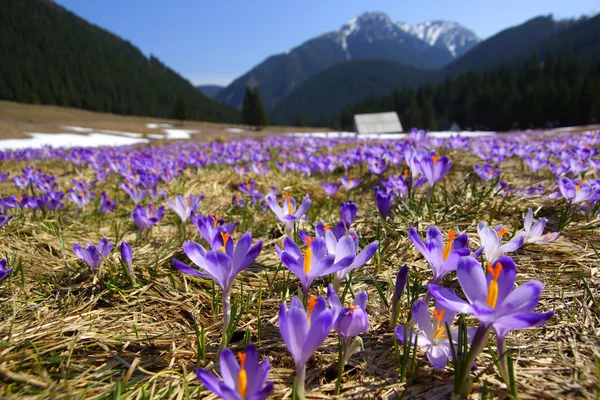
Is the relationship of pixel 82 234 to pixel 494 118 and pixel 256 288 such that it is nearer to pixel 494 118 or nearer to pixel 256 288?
pixel 256 288

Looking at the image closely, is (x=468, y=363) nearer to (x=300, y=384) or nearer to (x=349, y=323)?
(x=349, y=323)

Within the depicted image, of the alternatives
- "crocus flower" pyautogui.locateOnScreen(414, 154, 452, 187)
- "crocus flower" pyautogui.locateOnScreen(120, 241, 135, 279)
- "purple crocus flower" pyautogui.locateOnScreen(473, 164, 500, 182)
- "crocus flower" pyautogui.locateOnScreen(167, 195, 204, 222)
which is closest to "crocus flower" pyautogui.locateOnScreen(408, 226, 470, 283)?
"crocus flower" pyautogui.locateOnScreen(414, 154, 452, 187)

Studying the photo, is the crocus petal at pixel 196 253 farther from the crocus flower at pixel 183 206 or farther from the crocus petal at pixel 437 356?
the crocus flower at pixel 183 206

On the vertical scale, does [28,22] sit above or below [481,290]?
above

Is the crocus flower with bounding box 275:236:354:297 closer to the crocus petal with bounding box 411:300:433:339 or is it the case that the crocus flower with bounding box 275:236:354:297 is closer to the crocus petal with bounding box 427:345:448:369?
the crocus petal with bounding box 411:300:433:339

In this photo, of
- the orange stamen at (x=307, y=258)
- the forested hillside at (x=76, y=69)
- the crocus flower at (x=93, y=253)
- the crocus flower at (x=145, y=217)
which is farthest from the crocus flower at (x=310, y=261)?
the forested hillside at (x=76, y=69)

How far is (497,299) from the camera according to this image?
2.97 ft

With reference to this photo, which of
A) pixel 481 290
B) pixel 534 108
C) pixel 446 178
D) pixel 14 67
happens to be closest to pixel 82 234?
pixel 481 290

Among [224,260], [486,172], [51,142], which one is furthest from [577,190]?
[51,142]

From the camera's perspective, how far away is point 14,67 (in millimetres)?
99188

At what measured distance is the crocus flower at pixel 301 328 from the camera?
33.5 inches

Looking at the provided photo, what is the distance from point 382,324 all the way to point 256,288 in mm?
636

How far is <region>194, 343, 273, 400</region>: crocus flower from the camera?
74cm

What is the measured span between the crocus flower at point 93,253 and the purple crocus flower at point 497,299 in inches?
54.3
